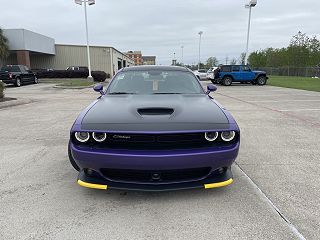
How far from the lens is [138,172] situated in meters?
2.92

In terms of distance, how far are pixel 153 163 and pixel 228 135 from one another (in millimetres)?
894

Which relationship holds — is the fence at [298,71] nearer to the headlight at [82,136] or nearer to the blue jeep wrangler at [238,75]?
the blue jeep wrangler at [238,75]

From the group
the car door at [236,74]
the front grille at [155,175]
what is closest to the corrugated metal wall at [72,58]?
the car door at [236,74]

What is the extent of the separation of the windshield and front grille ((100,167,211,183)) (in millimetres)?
1662

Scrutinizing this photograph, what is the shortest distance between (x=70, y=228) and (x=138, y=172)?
0.82m

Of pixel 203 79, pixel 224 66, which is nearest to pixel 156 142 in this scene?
pixel 224 66

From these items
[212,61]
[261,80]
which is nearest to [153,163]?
[261,80]

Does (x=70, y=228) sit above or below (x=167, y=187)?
below

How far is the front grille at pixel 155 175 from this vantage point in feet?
9.64

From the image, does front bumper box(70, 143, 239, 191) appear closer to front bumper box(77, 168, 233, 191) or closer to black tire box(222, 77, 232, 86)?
front bumper box(77, 168, 233, 191)

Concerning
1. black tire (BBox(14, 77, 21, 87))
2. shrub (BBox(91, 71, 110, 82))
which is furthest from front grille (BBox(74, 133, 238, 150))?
shrub (BBox(91, 71, 110, 82))

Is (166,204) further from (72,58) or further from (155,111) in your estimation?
(72,58)

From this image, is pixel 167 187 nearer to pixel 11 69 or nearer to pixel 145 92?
pixel 145 92

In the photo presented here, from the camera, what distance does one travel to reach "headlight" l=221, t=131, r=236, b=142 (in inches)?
120
